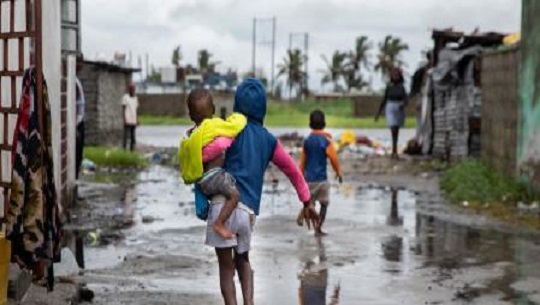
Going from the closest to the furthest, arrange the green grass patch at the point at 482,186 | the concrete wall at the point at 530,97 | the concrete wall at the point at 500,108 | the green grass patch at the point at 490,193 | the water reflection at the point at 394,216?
the water reflection at the point at 394,216 < the green grass patch at the point at 490,193 < the concrete wall at the point at 530,97 < the green grass patch at the point at 482,186 < the concrete wall at the point at 500,108

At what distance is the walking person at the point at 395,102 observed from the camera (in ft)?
75.9

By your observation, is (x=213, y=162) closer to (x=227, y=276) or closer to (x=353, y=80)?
(x=227, y=276)

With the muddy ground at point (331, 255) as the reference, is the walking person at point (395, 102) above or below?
above

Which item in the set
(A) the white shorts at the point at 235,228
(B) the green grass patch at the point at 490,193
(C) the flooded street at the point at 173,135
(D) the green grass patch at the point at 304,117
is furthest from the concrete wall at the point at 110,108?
(D) the green grass patch at the point at 304,117

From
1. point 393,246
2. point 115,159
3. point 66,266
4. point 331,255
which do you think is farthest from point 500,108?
point 66,266

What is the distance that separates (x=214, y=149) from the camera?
6270mm

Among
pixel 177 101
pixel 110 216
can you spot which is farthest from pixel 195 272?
pixel 177 101

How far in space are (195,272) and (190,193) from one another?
25.2 feet

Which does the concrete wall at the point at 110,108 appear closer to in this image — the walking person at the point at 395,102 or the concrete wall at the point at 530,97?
the walking person at the point at 395,102

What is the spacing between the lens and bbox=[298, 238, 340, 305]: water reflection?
25.7 feet

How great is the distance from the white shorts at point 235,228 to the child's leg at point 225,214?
39 millimetres

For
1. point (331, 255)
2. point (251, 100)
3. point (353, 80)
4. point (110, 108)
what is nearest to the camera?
point (251, 100)

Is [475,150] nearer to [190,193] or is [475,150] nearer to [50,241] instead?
[190,193]

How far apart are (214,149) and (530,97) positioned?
8.99m
